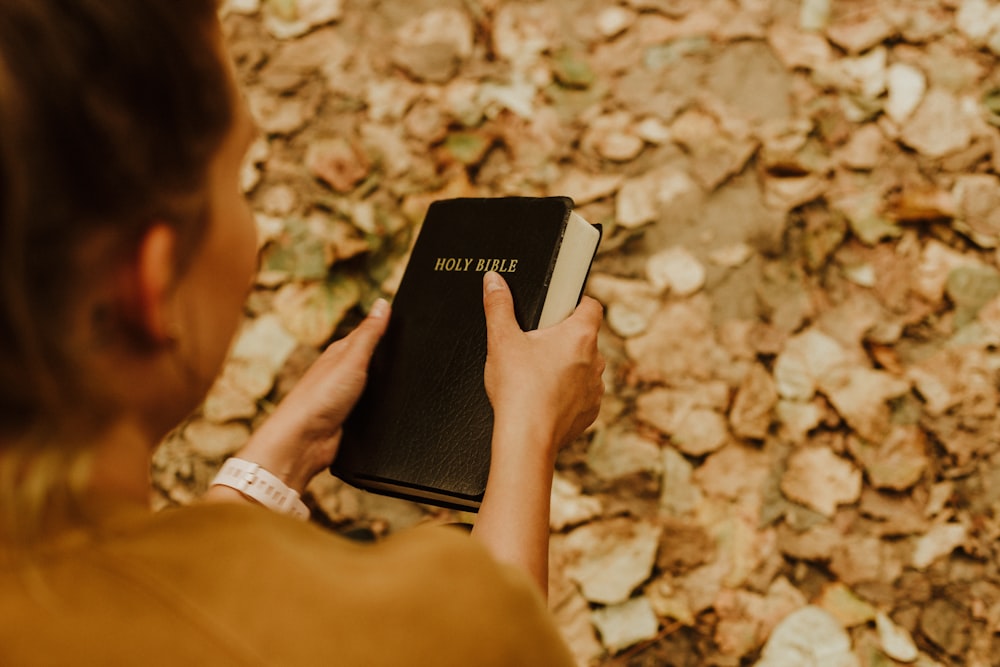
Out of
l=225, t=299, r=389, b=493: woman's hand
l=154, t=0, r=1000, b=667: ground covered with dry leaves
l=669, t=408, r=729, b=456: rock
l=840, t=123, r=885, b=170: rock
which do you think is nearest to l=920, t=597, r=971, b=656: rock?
l=154, t=0, r=1000, b=667: ground covered with dry leaves

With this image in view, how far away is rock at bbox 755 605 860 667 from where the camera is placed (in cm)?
95

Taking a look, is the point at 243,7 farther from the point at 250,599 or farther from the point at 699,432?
the point at 250,599

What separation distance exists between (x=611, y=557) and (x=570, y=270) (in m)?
0.44

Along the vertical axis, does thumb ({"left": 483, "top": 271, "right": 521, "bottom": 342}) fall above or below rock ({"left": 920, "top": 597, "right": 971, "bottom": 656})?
above

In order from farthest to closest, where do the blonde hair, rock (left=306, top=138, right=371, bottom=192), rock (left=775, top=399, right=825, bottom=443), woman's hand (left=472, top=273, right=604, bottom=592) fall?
rock (left=306, top=138, right=371, bottom=192)
rock (left=775, top=399, right=825, bottom=443)
woman's hand (left=472, top=273, right=604, bottom=592)
the blonde hair

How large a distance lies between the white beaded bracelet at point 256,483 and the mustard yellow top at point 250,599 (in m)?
0.38

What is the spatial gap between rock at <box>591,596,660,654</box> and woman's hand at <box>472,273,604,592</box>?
13.0 inches

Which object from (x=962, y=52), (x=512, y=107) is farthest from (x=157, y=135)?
(x=962, y=52)

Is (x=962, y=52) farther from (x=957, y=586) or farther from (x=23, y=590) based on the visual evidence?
(x=23, y=590)

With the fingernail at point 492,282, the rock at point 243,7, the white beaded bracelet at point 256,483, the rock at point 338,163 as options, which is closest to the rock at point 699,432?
the fingernail at point 492,282

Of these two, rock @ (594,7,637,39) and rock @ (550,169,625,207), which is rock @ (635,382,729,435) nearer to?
rock @ (550,169,625,207)

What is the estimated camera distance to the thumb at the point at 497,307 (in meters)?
0.74

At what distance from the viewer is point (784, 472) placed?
106 centimetres

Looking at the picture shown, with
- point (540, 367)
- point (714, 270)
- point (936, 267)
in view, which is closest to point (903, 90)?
point (936, 267)
